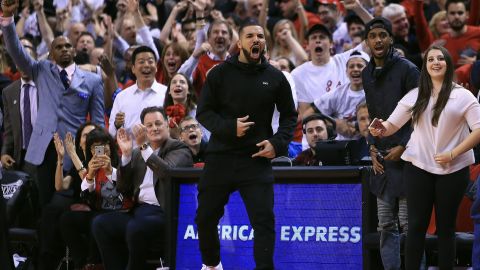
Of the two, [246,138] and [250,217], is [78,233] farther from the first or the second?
[246,138]

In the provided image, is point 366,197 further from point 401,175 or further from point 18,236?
point 18,236

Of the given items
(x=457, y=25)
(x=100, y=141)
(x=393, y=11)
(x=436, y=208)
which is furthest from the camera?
(x=393, y=11)

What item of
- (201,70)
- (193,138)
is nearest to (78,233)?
(193,138)

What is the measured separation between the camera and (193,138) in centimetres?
1079

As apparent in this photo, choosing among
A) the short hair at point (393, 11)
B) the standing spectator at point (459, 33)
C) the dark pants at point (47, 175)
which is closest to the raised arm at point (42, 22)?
the dark pants at point (47, 175)

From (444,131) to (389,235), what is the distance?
957mm

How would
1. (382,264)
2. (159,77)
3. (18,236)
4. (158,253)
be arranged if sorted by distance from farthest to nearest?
1. (159,77)
2. (18,236)
3. (158,253)
4. (382,264)

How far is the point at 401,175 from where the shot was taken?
28.3 feet

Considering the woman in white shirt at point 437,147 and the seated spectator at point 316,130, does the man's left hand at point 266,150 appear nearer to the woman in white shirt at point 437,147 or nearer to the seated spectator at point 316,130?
the woman in white shirt at point 437,147

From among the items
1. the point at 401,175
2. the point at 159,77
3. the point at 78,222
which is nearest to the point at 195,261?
the point at 78,222

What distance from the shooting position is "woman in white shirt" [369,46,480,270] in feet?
27.0

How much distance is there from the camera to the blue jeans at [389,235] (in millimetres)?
8633

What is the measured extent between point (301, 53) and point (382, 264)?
463 cm

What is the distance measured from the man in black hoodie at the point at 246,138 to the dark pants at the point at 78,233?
7.89 feet
